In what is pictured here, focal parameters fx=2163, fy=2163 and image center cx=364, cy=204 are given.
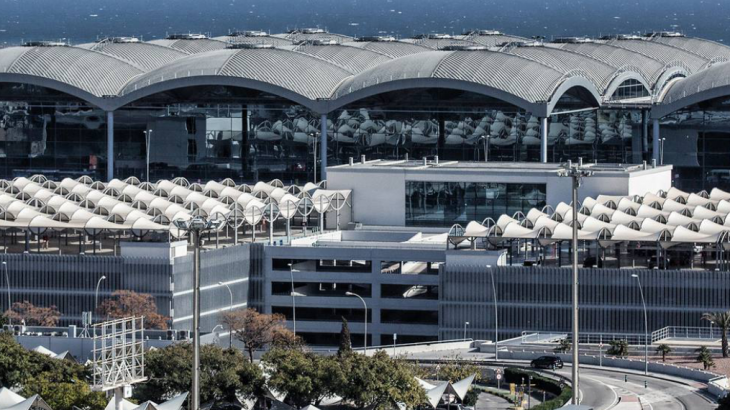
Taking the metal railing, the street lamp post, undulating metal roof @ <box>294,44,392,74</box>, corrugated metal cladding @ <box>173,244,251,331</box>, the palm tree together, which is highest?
undulating metal roof @ <box>294,44,392,74</box>

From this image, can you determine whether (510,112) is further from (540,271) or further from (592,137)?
(540,271)

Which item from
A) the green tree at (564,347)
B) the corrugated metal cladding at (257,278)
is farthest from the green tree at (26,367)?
the corrugated metal cladding at (257,278)

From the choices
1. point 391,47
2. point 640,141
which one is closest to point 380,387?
point 640,141

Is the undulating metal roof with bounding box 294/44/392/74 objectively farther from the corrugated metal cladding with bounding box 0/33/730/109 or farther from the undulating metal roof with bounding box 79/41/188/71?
the undulating metal roof with bounding box 79/41/188/71

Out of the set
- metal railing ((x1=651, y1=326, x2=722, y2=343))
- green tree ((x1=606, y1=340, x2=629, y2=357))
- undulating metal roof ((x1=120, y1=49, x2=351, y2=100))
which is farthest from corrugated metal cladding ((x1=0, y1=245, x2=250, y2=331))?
undulating metal roof ((x1=120, y1=49, x2=351, y2=100))

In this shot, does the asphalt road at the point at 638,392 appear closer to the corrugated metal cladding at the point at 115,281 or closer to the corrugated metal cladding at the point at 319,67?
the corrugated metal cladding at the point at 115,281

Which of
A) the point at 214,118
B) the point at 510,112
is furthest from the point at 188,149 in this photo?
the point at 510,112
